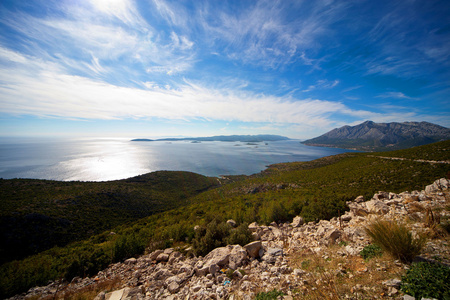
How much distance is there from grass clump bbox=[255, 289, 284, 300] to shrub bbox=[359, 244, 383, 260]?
7.66ft

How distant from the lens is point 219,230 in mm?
6262

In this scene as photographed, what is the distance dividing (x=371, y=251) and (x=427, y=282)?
1560 mm

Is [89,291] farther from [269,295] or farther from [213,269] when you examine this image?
[269,295]

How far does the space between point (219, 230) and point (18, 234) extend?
32200 mm

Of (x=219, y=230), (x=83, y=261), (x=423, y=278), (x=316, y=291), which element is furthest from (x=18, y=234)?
(x=423, y=278)

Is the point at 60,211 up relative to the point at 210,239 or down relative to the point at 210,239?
down

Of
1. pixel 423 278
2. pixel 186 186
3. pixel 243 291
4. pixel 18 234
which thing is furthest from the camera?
pixel 186 186

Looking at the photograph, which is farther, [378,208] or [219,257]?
[378,208]

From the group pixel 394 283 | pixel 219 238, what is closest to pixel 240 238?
pixel 219 238

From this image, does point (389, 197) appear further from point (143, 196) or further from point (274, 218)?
point (143, 196)

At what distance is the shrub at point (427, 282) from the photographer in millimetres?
2088

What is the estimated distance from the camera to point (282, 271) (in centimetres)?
374

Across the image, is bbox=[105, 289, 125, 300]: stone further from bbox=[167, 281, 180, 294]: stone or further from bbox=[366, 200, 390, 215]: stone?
bbox=[366, 200, 390, 215]: stone


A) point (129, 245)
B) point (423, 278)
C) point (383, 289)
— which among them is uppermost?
point (423, 278)
